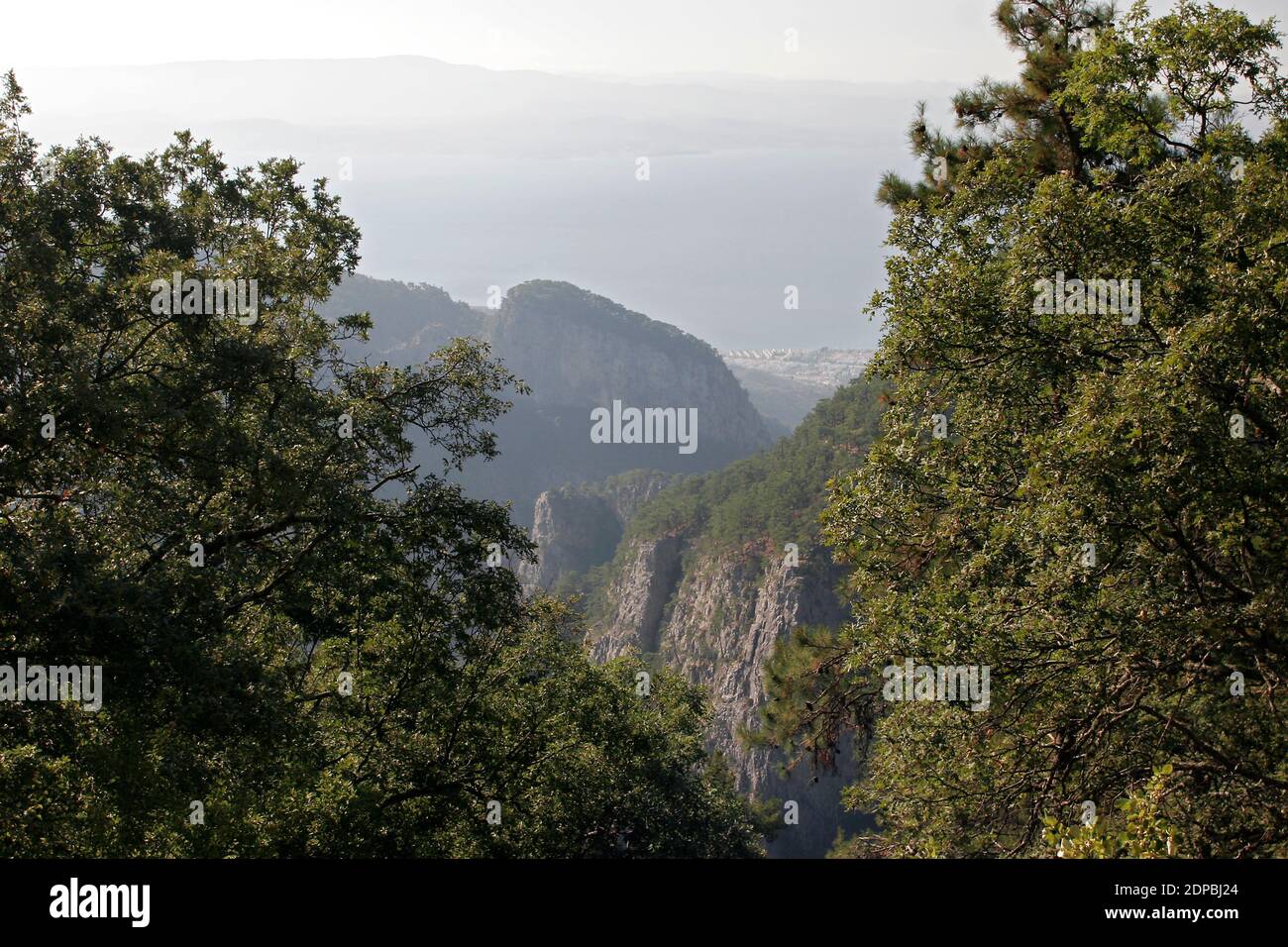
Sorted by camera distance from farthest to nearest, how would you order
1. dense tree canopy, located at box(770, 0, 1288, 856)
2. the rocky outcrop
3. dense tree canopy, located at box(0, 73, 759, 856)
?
1. the rocky outcrop
2. dense tree canopy, located at box(0, 73, 759, 856)
3. dense tree canopy, located at box(770, 0, 1288, 856)

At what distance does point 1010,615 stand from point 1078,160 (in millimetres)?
7431

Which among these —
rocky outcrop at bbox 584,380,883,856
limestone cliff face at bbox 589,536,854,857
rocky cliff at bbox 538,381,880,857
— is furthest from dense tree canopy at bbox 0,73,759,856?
limestone cliff face at bbox 589,536,854,857

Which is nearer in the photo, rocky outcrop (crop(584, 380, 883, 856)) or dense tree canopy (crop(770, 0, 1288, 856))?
dense tree canopy (crop(770, 0, 1288, 856))

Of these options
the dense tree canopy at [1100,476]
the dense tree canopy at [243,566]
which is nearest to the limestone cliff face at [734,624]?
the dense tree canopy at [243,566]

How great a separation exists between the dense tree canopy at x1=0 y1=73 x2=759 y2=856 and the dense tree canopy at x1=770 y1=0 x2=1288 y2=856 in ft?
18.5

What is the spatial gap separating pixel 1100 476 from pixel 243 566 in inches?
380

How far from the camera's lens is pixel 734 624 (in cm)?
12225

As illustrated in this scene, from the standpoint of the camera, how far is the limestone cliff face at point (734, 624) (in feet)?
356

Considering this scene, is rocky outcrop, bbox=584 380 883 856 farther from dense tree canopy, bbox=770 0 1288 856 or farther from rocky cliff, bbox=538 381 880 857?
dense tree canopy, bbox=770 0 1288 856

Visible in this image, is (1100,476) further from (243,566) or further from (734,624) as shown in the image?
(734,624)

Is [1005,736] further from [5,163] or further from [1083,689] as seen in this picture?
[5,163]

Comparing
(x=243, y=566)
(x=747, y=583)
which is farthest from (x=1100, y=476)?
(x=747, y=583)

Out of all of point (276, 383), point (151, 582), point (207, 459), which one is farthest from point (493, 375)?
point (151, 582)

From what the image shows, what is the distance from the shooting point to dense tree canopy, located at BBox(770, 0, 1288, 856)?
26.3ft
